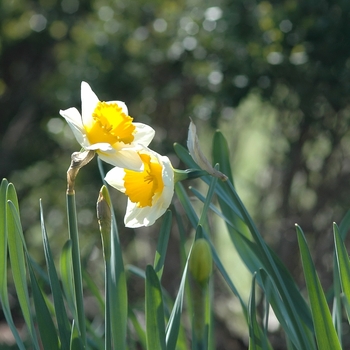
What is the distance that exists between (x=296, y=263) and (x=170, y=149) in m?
0.78

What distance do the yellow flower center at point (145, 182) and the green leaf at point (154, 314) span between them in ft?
0.49

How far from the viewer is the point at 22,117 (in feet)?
11.1

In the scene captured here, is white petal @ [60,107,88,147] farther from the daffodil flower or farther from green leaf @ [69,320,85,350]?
green leaf @ [69,320,85,350]

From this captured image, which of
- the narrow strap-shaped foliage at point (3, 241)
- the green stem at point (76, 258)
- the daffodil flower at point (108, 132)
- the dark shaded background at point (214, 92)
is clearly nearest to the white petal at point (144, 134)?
the daffodil flower at point (108, 132)

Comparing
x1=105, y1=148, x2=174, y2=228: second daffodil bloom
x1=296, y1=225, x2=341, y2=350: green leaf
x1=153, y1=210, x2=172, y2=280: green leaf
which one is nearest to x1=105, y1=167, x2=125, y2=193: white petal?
x1=105, y1=148, x2=174, y2=228: second daffodil bloom

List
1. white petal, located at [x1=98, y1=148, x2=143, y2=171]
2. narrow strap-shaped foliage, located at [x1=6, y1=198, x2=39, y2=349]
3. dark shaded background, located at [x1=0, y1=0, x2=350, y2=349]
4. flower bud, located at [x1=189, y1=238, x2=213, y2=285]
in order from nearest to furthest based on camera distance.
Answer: flower bud, located at [x1=189, y1=238, x2=213, y2=285]
white petal, located at [x1=98, y1=148, x2=143, y2=171]
narrow strap-shaped foliage, located at [x1=6, y1=198, x2=39, y2=349]
dark shaded background, located at [x1=0, y1=0, x2=350, y2=349]

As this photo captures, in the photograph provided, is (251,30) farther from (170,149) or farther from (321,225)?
(321,225)

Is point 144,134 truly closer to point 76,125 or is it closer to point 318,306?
point 76,125

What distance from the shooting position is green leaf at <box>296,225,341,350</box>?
37.7 inches

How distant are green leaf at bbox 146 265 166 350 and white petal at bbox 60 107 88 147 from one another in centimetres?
24

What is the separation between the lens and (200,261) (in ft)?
2.87

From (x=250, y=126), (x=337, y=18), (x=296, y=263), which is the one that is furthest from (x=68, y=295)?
(x=250, y=126)

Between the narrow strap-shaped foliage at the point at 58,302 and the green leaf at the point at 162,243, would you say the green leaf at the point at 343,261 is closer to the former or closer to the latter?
the green leaf at the point at 162,243

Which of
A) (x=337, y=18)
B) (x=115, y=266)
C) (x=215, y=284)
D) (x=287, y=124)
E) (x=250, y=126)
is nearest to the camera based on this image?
(x=115, y=266)
